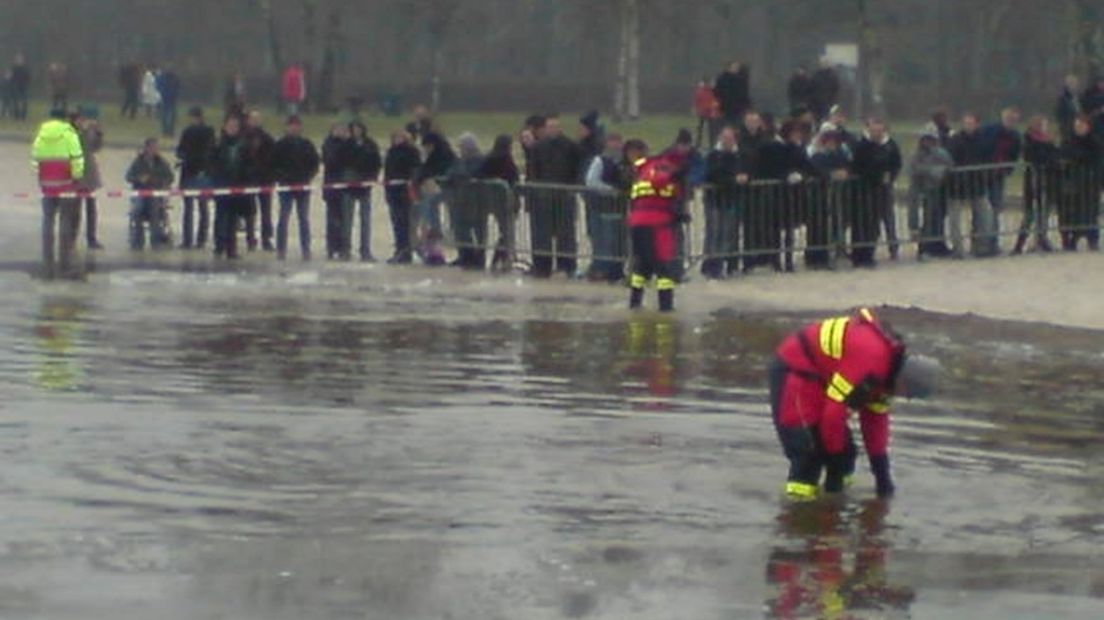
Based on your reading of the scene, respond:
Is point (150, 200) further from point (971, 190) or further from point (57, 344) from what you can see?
point (57, 344)

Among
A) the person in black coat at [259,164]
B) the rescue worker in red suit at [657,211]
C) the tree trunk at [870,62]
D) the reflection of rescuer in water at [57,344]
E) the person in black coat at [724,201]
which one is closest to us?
the reflection of rescuer in water at [57,344]

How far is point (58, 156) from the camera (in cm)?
2795

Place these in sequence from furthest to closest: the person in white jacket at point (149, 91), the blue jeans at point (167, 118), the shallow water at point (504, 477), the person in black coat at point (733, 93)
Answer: the person in white jacket at point (149, 91)
the blue jeans at point (167, 118)
the person in black coat at point (733, 93)
the shallow water at point (504, 477)

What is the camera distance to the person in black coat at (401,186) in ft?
96.4

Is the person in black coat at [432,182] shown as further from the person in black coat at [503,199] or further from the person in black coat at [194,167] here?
the person in black coat at [194,167]

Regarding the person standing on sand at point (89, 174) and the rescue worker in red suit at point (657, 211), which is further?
the person standing on sand at point (89, 174)

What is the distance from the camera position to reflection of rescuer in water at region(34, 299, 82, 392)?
61.3 feet

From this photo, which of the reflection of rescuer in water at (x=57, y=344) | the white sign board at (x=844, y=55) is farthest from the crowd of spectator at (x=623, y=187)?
the white sign board at (x=844, y=55)

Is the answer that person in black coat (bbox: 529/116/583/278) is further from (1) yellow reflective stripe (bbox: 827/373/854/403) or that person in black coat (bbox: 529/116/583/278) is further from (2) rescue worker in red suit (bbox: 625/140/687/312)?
(1) yellow reflective stripe (bbox: 827/373/854/403)

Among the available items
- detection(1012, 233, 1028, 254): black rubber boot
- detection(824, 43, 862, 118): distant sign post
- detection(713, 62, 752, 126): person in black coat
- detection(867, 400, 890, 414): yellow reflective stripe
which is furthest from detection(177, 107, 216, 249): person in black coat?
detection(824, 43, 862, 118): distant sign post

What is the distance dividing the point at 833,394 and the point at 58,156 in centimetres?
1577

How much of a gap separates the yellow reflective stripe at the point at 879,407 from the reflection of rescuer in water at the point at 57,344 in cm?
632

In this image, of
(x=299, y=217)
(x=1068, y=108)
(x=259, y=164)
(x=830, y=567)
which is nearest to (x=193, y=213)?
(x=259, y=164)

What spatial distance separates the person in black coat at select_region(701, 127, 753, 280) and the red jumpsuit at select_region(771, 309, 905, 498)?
41.7ft
